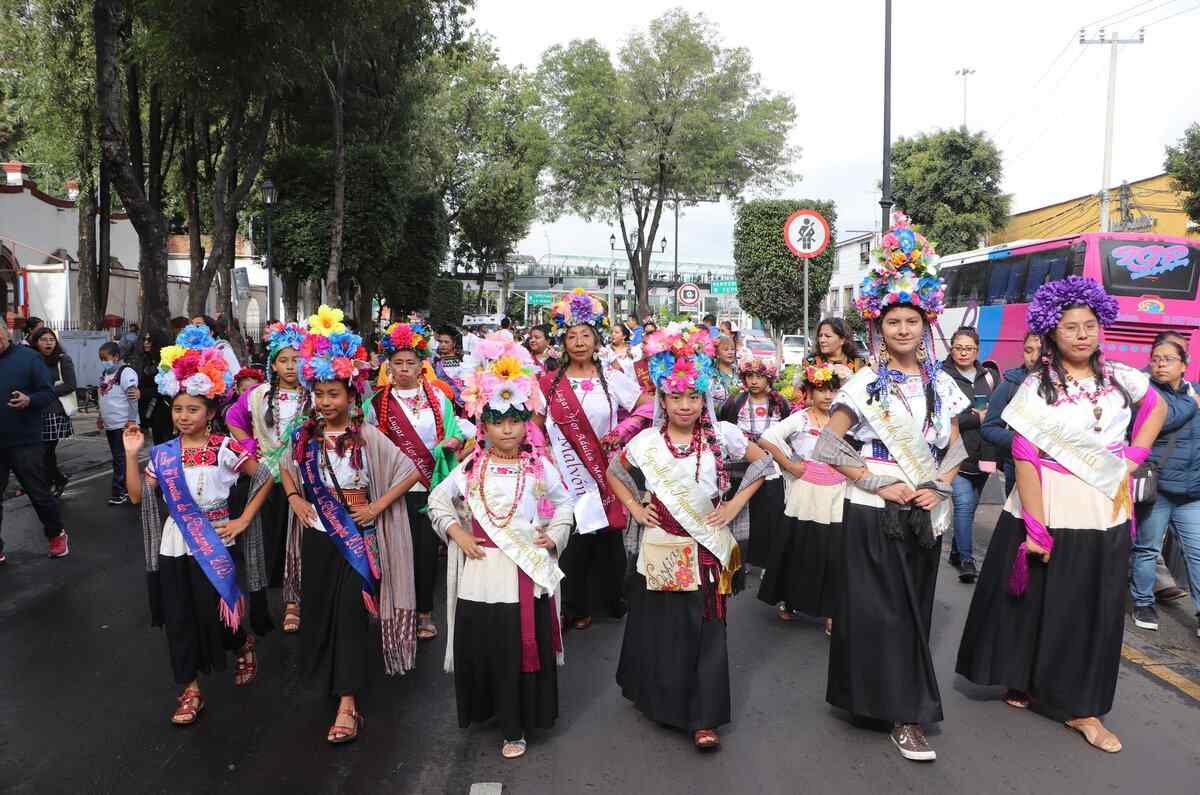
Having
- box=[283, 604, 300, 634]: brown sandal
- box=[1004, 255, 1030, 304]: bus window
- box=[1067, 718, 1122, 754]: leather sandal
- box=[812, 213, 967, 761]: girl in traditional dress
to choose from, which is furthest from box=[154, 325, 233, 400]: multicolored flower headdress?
box=[1004, 255, 1030, 304]: bus window

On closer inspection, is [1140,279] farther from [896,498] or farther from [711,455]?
[711,455]

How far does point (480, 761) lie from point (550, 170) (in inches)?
1094

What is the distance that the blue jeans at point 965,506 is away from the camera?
23.3ft

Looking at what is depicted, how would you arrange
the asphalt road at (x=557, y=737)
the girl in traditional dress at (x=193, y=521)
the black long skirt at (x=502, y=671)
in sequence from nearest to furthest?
1. the asphalt road at (x=557, y=737)
2. the black long skirt at (x=502, y=671)
3. the girl in traditional dress at (x=193, y=521)

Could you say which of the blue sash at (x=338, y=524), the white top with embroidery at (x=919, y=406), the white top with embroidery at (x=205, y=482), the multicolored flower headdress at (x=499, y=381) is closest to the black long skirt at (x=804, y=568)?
the white top with embroidery at (x=919, y=406)

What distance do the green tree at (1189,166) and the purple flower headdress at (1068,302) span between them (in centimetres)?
2473

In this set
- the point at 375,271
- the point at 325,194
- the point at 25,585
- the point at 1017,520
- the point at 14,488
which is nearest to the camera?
the point at 1017,520

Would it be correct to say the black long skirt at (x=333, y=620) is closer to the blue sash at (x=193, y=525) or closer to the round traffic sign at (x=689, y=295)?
the blue sash at (x=193, y=525)

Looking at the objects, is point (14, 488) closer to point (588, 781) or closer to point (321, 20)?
point (321, 20)

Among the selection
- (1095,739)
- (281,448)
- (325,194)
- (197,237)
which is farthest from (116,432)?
(325,194)

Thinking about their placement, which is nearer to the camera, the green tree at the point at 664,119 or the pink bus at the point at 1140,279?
the pink bus at the point at 1140,279

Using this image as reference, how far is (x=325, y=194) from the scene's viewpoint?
78.3ft

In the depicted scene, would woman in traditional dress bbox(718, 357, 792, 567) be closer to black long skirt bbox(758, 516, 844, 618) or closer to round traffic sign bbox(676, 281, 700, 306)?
black long skirt bbox(758, 516, 844, 618)

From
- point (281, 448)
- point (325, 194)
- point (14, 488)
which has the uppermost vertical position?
point (325, 194)
